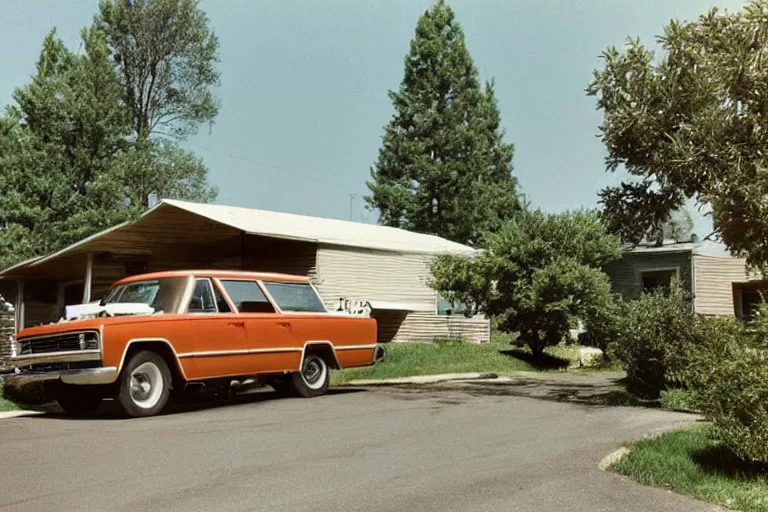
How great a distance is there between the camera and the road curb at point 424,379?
17.0 meters

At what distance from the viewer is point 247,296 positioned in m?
12.5

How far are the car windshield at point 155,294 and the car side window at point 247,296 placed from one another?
751mm

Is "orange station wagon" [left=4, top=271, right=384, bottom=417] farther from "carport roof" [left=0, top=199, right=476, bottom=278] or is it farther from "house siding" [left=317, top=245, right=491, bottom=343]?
"house siding" [left=317, top=245, right=491, bottom=343]

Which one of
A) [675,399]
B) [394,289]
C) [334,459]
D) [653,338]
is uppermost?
[394,289]

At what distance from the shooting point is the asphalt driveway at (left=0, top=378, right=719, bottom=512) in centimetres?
591

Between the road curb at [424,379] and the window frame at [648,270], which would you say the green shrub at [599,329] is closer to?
the road curb at [424,379]

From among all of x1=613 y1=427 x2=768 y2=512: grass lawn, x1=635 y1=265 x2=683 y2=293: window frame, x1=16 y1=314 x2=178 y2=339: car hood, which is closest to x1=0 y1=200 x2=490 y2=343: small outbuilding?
x1=635 y1=265 x2=683 y2=293: window frame

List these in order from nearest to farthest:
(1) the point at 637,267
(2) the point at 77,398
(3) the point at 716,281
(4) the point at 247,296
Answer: (2) the point at 77,398 < (4) the point at 247,296 < (3) the point at 716,281 < (1) the point at 637,267

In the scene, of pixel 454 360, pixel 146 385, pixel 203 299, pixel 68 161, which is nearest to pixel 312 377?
pixel 203 299

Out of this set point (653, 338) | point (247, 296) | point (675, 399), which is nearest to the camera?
point (675, 399)

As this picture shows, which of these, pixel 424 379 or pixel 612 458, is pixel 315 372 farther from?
pixel 612 458

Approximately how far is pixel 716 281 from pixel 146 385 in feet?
68.9

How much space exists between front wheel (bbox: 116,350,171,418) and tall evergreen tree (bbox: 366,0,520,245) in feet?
98.7

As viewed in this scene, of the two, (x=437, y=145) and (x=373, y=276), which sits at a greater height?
(x=437, y=145)
